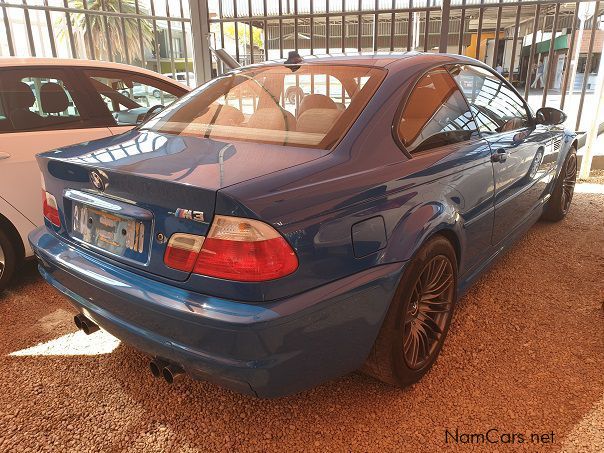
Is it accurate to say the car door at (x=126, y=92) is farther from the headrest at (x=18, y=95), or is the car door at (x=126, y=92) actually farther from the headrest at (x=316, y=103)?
the headrest at (x=316, y=103)

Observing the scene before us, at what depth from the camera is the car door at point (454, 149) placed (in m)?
2.12

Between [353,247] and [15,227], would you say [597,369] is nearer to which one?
[353,247]

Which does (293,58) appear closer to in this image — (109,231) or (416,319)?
(109,231)

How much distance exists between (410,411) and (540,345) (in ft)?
3.04

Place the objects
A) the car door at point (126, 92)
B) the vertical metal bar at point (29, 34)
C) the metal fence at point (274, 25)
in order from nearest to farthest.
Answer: the car door at point (126, 92) → the vertical metal bar at point (29, 34) → the metal fence at point (274, 25)

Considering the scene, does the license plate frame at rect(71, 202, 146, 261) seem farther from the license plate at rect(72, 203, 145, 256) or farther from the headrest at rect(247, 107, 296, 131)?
the headrest at rect(247, 107, 296, 131)

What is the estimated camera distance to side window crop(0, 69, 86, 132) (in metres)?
3.17

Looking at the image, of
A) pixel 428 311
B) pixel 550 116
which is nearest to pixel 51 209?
pixel 428 311

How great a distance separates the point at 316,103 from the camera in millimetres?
2242

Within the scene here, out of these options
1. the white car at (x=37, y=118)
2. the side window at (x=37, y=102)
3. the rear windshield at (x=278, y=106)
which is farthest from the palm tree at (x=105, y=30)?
the rear windshield at (x=278, y=106)

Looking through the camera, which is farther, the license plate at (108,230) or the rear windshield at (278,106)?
the rear windshield at (278,106)

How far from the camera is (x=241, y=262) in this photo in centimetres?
150

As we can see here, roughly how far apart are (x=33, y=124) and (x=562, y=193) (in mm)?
4407

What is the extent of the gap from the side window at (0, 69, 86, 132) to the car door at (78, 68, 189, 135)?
214mm
